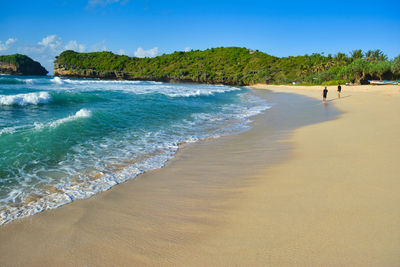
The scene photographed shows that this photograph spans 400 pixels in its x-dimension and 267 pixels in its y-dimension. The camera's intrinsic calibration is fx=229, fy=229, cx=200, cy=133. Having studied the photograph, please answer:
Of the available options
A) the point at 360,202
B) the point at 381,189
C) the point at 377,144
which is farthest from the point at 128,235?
the point at 377,144

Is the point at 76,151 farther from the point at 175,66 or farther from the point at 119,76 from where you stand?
the point at 175,66

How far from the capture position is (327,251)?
2049 mm

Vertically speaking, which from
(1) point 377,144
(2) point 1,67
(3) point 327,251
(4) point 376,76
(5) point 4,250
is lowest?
(5) point 4,250

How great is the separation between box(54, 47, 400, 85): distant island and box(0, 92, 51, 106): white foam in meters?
59.6

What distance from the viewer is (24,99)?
12.8 metres

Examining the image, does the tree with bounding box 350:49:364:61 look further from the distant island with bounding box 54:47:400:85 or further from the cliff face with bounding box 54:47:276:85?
the cliff face with bounding box 54:47:276:85

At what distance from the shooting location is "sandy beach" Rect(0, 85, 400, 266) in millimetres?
2111

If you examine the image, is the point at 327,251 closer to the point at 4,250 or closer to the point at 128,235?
the point at 128,235

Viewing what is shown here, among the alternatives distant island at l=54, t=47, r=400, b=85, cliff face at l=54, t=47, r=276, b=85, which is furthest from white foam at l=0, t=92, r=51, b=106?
cliff face at l=54, t=47, r=276, b=85

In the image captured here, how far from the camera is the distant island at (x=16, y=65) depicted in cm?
10338

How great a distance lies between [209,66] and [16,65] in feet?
293

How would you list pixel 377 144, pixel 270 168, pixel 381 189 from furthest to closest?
pixel 377 144
pixel 270 168
pixel 381 189

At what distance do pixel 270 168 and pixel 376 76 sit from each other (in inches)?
1918

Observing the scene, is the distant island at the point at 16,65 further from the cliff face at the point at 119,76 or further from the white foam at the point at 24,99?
the white foam at the point at 24,99
